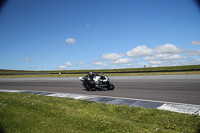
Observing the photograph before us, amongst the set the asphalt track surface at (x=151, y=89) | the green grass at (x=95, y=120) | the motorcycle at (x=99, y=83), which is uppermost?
the motorcycle at (x=99, y=83)

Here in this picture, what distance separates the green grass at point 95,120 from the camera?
498cm

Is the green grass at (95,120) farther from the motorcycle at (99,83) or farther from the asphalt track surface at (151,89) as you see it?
the motorcycle at (99,83)

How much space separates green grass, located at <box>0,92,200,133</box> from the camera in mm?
4984

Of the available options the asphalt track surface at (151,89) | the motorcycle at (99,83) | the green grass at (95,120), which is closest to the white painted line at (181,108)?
the green grass at (95,120)

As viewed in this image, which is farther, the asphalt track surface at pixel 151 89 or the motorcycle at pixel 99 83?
the motorcycle at pixel 99 83

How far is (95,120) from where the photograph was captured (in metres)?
5.59

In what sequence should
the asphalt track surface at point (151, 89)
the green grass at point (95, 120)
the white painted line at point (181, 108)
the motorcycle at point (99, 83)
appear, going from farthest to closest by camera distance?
the motorcycle at point (99, 83) → the asphalt track surface at point (151, 89) → the white painted line at point (181, 108) → the green grass at point (95, 120)

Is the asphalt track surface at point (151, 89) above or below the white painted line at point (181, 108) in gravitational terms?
above

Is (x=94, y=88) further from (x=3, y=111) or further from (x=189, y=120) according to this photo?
(x=189, y=120)

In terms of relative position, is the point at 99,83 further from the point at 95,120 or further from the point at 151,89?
the point at 95,120

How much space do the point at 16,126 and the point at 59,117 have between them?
4.33 feet

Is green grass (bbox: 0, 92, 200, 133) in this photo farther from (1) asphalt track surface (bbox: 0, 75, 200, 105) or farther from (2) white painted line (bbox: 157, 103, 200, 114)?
(1) asphalt track surface (bbox: 0, 75, 200, 105)

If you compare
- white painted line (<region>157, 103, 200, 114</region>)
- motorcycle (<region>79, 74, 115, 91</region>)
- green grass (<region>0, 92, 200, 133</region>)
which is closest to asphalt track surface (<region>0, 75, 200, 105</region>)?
motorcycle (<region>79, 74, 115, 91</region>)

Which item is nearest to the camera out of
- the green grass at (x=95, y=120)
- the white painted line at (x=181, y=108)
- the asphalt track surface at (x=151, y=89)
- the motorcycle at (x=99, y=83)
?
the green grass at (x=95, y=120)
